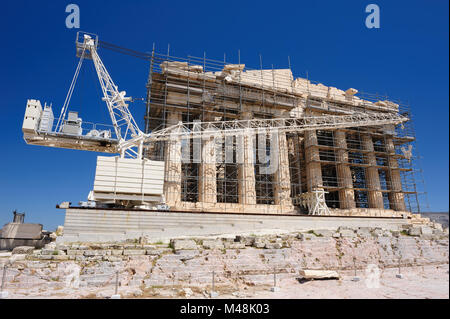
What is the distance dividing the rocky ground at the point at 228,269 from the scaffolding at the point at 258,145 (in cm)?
1309

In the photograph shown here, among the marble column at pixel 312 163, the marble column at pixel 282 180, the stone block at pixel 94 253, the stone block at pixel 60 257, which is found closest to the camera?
the stone block at pixel 60 257

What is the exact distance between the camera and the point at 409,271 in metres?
16.2

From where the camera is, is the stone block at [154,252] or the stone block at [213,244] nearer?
the stone block at [154,252]

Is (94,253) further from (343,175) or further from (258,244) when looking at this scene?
(343,175)

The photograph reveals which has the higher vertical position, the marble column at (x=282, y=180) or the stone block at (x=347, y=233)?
the marble column at (x=282, y=180)

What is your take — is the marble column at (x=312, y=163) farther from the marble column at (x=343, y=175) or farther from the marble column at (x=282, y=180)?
the marble column at (x=282, y=180)

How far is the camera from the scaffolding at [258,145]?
30.8 m

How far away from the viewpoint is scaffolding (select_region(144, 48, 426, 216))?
30.8m

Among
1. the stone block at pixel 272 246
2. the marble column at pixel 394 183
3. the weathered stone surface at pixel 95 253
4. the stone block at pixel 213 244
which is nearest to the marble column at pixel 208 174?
the stone block at pixel 213 244

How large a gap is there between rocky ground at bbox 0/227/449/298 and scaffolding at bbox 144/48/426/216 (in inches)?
515

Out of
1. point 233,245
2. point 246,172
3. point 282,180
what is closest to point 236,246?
point 233,245
